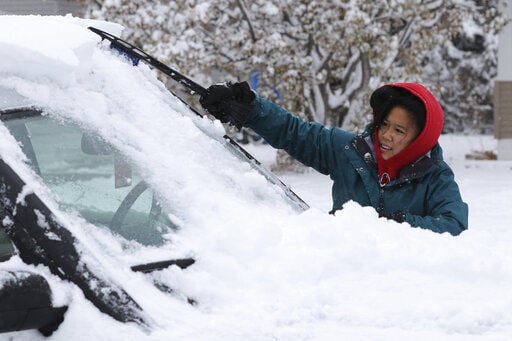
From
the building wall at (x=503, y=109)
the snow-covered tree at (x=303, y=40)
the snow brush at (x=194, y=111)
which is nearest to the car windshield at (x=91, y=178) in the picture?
the snow brush at (x=194, y=111)

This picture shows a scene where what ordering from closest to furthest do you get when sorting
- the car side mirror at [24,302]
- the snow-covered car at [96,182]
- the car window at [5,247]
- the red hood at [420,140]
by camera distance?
the car side mirror at [24,302] < the snow-covered car at [96,182] < the car window at [5,247] < the red hood at [420,140]

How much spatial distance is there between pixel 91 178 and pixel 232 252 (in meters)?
0.45

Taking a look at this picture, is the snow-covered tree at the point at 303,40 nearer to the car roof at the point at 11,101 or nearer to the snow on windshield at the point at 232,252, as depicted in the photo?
the snow on windshield at the point at 232,252

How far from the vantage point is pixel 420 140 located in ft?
8.92

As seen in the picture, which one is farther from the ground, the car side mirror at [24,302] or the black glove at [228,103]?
the black glove at [228,103]

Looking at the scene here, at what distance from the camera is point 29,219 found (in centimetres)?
159

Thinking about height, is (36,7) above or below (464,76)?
above

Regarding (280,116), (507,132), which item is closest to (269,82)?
(507,132)

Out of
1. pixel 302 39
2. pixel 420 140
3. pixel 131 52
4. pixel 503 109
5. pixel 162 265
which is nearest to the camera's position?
pixel 162 265

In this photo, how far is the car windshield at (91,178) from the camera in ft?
5.82

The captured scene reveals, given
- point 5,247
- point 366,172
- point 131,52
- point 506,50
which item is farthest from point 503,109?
point 5,247

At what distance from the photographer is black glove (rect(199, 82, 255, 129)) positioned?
2.78m

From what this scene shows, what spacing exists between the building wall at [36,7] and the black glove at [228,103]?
845 millimetres

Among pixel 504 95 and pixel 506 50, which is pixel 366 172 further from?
pixel 504 95
